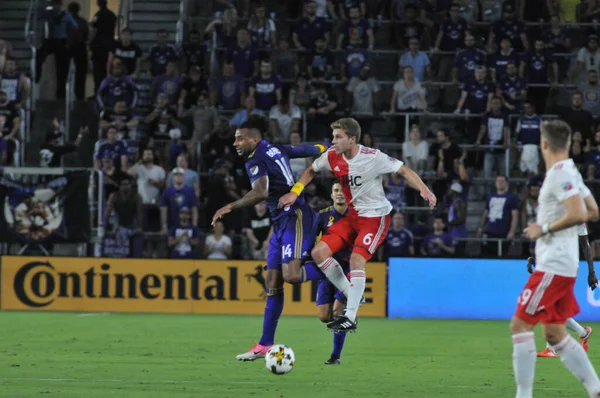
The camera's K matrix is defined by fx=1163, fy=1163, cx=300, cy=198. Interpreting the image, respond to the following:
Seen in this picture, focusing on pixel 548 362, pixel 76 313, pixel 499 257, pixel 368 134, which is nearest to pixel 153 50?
pixel 368 134

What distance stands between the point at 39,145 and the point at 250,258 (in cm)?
600

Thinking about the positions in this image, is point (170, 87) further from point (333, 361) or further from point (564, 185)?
point (564, 185)

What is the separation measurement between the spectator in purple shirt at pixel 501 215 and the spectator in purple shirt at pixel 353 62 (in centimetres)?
402

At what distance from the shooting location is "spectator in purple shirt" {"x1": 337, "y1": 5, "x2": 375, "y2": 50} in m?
23.9

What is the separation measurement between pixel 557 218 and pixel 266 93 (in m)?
15.5

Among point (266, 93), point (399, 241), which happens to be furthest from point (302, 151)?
point (266, 93)

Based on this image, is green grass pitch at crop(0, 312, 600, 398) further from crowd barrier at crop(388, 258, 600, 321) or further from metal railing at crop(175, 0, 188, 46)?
metal railing at crop(175, 0, 188, 46)

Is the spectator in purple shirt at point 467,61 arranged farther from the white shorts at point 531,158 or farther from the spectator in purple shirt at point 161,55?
the spectator in purple shirt at point 161,55

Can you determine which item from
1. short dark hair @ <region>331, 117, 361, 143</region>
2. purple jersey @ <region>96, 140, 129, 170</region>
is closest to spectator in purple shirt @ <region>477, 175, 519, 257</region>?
purple jersey @ <region>96, 140, 129, 170</region>

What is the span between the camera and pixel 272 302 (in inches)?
449

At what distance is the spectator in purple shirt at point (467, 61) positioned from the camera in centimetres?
2314

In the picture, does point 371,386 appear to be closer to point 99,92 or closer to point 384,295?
point 384,295

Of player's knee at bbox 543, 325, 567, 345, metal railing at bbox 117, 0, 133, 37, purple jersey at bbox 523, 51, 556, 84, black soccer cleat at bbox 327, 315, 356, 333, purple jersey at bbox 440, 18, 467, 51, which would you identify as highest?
metal railing at bbox 117, 0, 133, 37

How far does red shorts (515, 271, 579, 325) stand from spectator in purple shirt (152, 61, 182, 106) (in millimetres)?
16421
